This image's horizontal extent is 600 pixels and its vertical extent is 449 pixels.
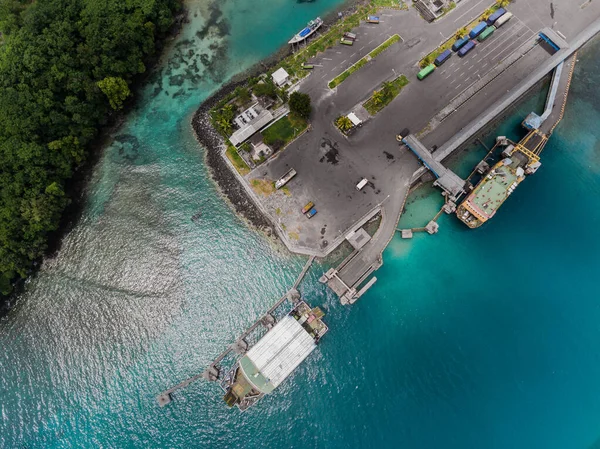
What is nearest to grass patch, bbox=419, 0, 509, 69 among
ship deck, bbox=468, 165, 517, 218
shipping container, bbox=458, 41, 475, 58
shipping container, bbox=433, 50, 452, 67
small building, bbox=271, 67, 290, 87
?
shipping container, bbox=433, 50, 452, 67

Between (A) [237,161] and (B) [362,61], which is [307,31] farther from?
(A) [237,161]

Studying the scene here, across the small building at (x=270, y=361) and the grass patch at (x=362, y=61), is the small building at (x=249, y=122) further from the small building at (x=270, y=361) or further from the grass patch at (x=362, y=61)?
the small building at (x=270, y=361)

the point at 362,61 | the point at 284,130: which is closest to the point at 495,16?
the point at 362,61

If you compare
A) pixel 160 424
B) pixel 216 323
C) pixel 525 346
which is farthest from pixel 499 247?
pixel 160 424


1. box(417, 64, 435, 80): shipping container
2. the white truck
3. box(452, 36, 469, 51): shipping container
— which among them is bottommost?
the white truck

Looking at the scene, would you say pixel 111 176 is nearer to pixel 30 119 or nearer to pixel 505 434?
pixel 30 119

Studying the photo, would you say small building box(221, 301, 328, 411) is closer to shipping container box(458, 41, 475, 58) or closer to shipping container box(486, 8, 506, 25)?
shipping container box(458, 41, 475, 58)

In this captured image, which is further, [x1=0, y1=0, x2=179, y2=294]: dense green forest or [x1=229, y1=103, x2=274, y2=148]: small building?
[x1=229, y1=103, x2=274, y2=148]: small building
